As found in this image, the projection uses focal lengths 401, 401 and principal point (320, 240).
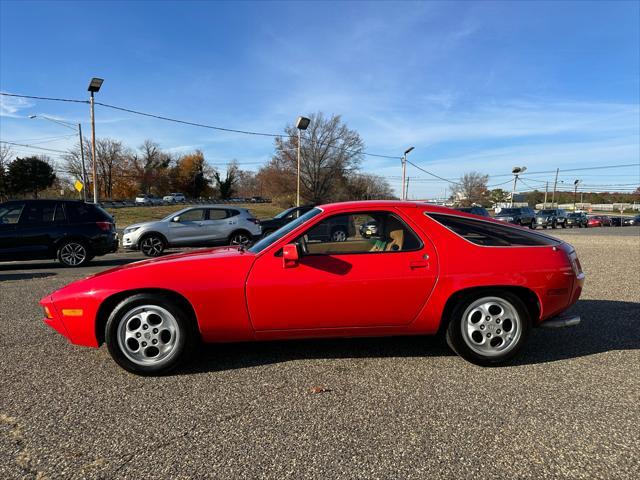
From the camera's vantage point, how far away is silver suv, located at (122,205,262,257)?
38.1 ft

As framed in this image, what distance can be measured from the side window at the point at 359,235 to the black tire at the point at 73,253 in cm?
819

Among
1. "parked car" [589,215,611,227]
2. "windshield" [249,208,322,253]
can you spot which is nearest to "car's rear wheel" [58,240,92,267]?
"windshield" [249,208,322,253]

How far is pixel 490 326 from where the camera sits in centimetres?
338

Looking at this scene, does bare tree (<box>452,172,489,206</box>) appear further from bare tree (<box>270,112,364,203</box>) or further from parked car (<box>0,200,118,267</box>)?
parked car (<box>0,200,118,267</box>)

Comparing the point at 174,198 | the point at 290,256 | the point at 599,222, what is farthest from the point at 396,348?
the point at 174,198

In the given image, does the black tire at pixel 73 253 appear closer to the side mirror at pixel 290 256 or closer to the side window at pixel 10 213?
the side window at pixel 10 213

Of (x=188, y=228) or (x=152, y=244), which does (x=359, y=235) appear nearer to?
(x=188, y=228)

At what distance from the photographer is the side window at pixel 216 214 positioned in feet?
40.6

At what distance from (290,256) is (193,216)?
9811 millimetres

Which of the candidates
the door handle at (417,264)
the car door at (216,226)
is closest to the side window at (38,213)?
the car door at (216,226)

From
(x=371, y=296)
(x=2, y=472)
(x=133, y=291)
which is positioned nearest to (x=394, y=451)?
(x=371, y=296)

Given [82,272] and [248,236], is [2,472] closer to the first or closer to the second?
[82,272]

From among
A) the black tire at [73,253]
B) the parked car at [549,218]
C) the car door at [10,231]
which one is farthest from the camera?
the parked car at [549,218]

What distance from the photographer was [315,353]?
3727mm
